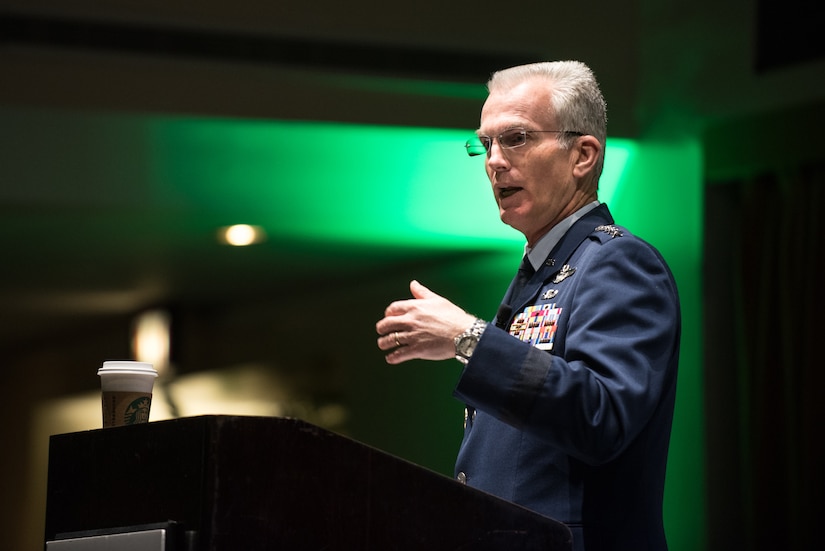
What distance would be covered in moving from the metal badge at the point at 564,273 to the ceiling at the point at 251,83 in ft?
9.65

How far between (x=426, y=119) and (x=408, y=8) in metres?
0.46

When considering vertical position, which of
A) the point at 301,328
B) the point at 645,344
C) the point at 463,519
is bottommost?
the point at 463,519

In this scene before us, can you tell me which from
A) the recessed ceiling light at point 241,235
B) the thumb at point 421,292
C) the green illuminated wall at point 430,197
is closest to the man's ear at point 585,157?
the thumb at point 421,292

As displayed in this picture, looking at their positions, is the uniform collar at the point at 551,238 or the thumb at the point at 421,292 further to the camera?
the uniform collar at the point at 551,238

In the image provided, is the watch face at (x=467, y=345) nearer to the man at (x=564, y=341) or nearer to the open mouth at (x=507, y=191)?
the man at (x=564, y=341)

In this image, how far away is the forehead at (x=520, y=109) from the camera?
1.78 metres

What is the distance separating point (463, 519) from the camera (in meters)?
1.25

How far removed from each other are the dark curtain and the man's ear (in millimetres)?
2833

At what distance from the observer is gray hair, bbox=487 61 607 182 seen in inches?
70.5

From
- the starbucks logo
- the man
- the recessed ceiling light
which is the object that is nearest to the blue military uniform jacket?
the man

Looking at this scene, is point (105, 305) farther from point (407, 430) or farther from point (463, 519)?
point (463, 519)

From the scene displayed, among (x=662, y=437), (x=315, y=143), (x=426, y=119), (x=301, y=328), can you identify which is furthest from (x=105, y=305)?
(x=662, y=437)

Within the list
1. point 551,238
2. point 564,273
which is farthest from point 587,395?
point 551,238

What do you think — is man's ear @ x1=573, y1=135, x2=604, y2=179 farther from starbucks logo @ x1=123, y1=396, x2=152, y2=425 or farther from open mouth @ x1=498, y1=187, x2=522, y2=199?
starbucks logo @ x1=123, y1=396, x2=152, y2=425
